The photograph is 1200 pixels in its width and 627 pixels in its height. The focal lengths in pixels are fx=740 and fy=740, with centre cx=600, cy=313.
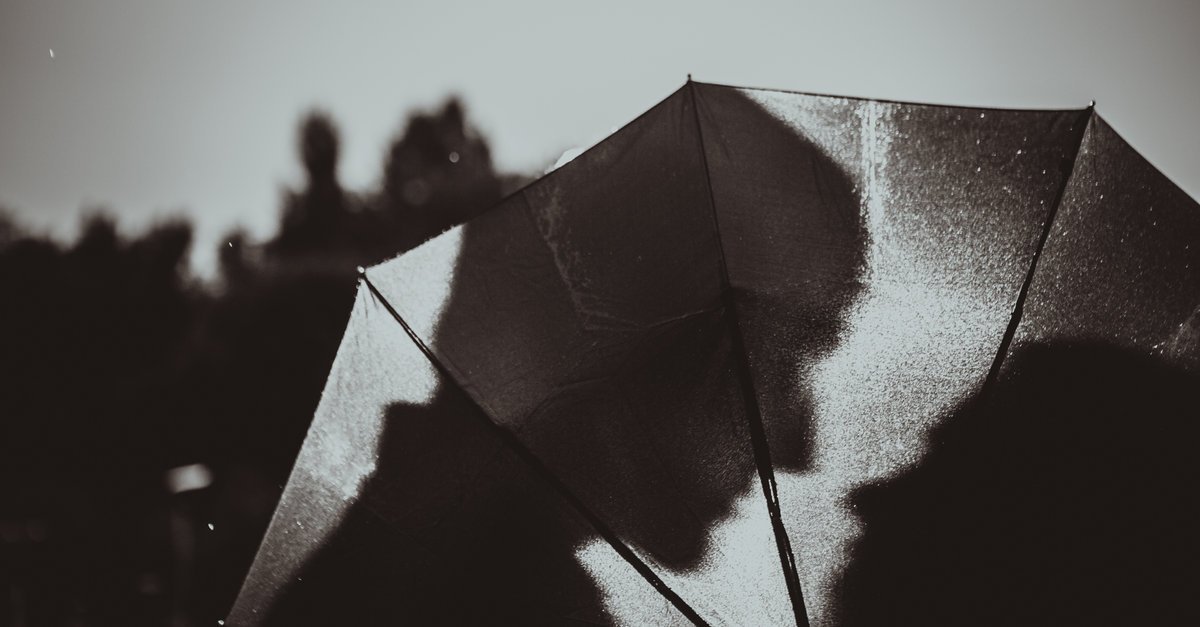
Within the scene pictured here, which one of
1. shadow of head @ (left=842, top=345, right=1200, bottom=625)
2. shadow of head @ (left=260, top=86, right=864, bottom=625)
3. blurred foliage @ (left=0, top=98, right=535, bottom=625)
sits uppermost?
blurred foliage @ (left=0, top=98, right=535, bottom=625)

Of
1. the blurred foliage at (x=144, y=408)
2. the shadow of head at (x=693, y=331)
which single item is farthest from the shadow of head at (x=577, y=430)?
the blurred foliage at (x=144, y=408)

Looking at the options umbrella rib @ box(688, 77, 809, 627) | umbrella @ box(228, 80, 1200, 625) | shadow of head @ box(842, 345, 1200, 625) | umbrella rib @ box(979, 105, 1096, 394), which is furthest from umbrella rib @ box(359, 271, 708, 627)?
umbrella rib @ box(979, 105, 1096, 394)

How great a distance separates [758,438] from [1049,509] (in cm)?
A: 70

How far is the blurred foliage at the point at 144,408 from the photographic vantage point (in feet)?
43.3

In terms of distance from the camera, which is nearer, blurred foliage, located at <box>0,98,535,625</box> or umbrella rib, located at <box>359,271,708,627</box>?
umbrella rib, located at <box>359,271,708,627</box>

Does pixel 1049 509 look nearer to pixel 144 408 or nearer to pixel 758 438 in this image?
pixel 758 438

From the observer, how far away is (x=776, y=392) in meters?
1.96

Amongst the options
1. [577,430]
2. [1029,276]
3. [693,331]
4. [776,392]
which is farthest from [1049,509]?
[577,430]

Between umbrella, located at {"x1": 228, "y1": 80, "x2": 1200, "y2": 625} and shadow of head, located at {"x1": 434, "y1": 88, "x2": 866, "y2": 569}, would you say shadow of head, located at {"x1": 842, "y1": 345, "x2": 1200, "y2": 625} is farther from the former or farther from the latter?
shadow of head, located at {"x1": 434, "y1": 88, "x2": 866, "y2": 569}

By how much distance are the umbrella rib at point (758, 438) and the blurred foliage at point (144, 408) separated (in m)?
12.3

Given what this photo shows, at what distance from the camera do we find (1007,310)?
1.85 m

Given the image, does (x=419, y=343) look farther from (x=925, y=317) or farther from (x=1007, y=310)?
(x=1007, y=310)

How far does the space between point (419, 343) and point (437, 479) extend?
398mm

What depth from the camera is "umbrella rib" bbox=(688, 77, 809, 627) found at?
192 centimetres
